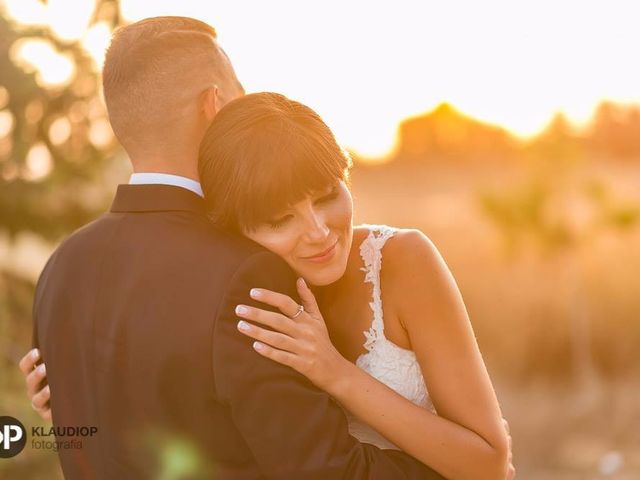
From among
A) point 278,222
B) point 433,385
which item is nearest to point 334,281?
point 278,222

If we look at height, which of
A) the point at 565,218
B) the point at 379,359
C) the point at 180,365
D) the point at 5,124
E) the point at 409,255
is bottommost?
the point at 180,365

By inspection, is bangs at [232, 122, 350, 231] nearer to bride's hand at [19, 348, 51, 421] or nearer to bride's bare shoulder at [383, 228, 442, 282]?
bride's bare shoulder at [383, 228, 442, 282]

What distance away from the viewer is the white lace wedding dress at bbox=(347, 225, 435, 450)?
2934mm

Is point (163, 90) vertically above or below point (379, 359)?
above

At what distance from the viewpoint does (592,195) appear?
1407 inches

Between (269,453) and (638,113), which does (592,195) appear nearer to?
(638,113)

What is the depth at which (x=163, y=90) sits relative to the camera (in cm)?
266

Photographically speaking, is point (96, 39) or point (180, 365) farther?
point (96, 39)

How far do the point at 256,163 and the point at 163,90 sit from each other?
0.37 metres

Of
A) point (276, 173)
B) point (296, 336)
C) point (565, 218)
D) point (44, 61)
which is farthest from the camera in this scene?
point (565, 218)

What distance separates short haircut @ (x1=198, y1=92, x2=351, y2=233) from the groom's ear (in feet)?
0.27

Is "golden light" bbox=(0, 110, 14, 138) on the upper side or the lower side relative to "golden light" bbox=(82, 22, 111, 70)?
lower

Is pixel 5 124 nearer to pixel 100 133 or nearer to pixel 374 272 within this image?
pixel 100 133

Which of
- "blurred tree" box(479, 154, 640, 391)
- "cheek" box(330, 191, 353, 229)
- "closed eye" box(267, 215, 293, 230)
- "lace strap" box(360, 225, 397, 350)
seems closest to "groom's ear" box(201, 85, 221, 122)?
"closed eye" box(267, 215, 293, 230)
